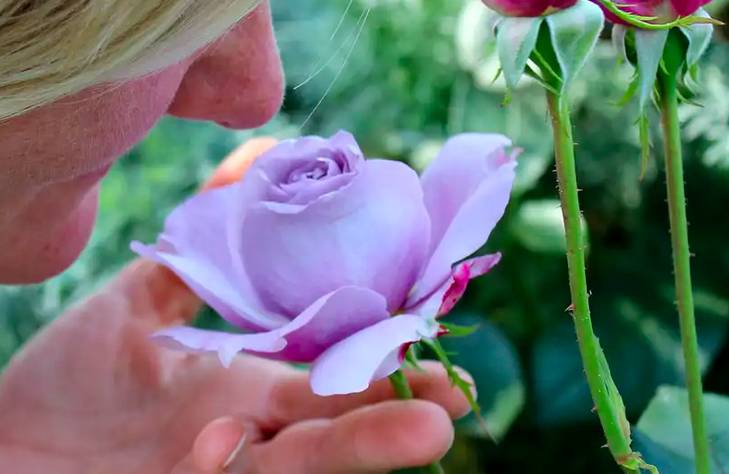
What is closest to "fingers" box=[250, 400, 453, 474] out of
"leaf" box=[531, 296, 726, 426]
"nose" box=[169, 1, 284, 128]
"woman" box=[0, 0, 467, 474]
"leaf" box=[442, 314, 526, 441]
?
"woman" box=[0, 0, 467, 474]

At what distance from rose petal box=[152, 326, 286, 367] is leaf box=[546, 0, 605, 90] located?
0.42ft

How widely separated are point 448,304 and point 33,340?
1.15 ft

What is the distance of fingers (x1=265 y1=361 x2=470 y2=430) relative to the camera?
0.40 meters

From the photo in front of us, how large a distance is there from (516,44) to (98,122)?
173 millimetres

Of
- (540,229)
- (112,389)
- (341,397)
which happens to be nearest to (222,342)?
(341,397)

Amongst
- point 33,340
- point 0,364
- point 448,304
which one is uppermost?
point 448,304

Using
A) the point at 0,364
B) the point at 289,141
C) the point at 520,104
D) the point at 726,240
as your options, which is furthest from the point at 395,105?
the point at 289,141

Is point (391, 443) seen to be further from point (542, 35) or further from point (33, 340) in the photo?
point (33, 340)

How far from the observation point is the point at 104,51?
0.93 ft

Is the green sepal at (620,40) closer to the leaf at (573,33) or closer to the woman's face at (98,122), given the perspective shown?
the leaf at (573,33)

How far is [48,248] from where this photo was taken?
1.58 ft

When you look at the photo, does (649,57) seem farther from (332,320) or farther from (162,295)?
(162,295)

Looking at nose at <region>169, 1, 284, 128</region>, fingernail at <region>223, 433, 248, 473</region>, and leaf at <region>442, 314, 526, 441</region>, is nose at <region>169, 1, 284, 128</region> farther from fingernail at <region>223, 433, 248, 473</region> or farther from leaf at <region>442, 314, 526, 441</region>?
leaf at <region>442, 314, 526, 441</region>

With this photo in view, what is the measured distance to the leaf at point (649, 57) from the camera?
10.1 inches
